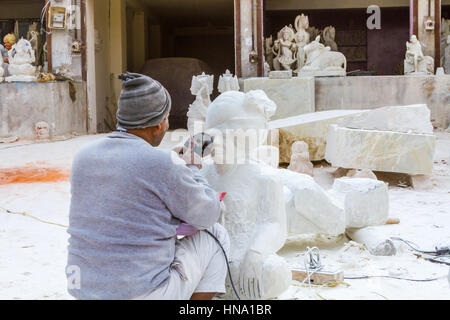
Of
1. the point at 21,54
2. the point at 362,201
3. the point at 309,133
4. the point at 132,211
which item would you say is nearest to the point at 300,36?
the point at 21,54

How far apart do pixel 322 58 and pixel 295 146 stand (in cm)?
650

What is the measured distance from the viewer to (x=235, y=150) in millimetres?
2791

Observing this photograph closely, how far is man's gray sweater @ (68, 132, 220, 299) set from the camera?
6.89 feet

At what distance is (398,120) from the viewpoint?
23.1 feet

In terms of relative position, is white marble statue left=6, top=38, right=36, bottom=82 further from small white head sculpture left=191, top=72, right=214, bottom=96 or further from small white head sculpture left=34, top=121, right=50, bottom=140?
small white head sculpture left=191, top=72, right=214, bottom=96

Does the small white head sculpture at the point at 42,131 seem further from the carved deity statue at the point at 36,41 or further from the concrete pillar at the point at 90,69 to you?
the carved deity statue at the point at 36,41

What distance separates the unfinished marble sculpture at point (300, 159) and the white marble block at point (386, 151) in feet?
1.41

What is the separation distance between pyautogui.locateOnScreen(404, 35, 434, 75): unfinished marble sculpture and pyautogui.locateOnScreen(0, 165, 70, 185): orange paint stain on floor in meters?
8.04

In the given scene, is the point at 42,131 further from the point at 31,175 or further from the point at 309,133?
the point at 309,133

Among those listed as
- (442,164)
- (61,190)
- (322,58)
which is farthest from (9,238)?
(322,58)

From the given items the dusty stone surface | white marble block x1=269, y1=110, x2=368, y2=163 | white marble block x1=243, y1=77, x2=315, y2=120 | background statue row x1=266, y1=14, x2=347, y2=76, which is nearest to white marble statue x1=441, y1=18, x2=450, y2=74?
background statue row x1=266, y1=14, x2=347, y2=76

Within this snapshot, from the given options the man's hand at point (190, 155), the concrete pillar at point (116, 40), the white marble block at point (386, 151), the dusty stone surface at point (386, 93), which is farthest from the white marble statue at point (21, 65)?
the man's hand at point (190, 155)

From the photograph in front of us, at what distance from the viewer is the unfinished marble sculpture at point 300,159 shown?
23.2 ft

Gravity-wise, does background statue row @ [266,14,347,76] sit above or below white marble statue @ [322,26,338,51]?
below
